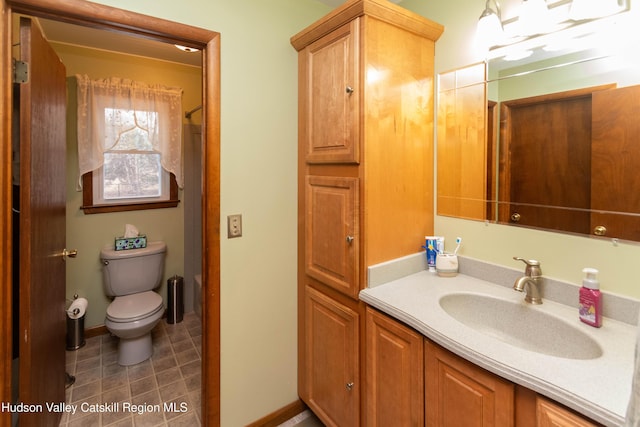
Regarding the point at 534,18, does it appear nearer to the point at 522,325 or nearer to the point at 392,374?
the point at 522,325

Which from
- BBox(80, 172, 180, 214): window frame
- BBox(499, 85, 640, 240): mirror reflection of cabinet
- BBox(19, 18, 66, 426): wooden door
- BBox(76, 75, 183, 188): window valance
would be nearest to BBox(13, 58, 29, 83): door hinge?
Answer: BBox(19, 18, 66, 426): wooden door

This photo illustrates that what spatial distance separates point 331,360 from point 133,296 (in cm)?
191

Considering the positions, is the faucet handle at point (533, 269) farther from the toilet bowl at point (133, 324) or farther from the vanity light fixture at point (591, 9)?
the toilet bowl at point (133, 324)

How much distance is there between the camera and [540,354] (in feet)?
2.94

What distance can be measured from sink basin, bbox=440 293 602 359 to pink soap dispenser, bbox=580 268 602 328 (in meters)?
0.06

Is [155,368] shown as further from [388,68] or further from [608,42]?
[608,42]

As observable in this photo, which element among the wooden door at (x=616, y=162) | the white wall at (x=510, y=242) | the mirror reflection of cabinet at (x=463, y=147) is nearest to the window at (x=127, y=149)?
the white wall at (x=510, y=242)

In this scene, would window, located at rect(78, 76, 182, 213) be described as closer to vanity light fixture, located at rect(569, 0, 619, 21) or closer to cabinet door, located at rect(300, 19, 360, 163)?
cabinet door, located at rect(300, 19, 360, 163)

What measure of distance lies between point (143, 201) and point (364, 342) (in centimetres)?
244

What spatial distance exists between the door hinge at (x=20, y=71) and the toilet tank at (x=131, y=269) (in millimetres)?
1680

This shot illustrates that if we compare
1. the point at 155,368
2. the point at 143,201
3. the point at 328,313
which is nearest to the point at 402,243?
the point at 328,313

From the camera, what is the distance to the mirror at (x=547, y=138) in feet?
3.52

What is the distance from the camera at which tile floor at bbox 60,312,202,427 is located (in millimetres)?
1866

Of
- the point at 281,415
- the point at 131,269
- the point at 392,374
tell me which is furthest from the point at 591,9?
the point at 131,269
